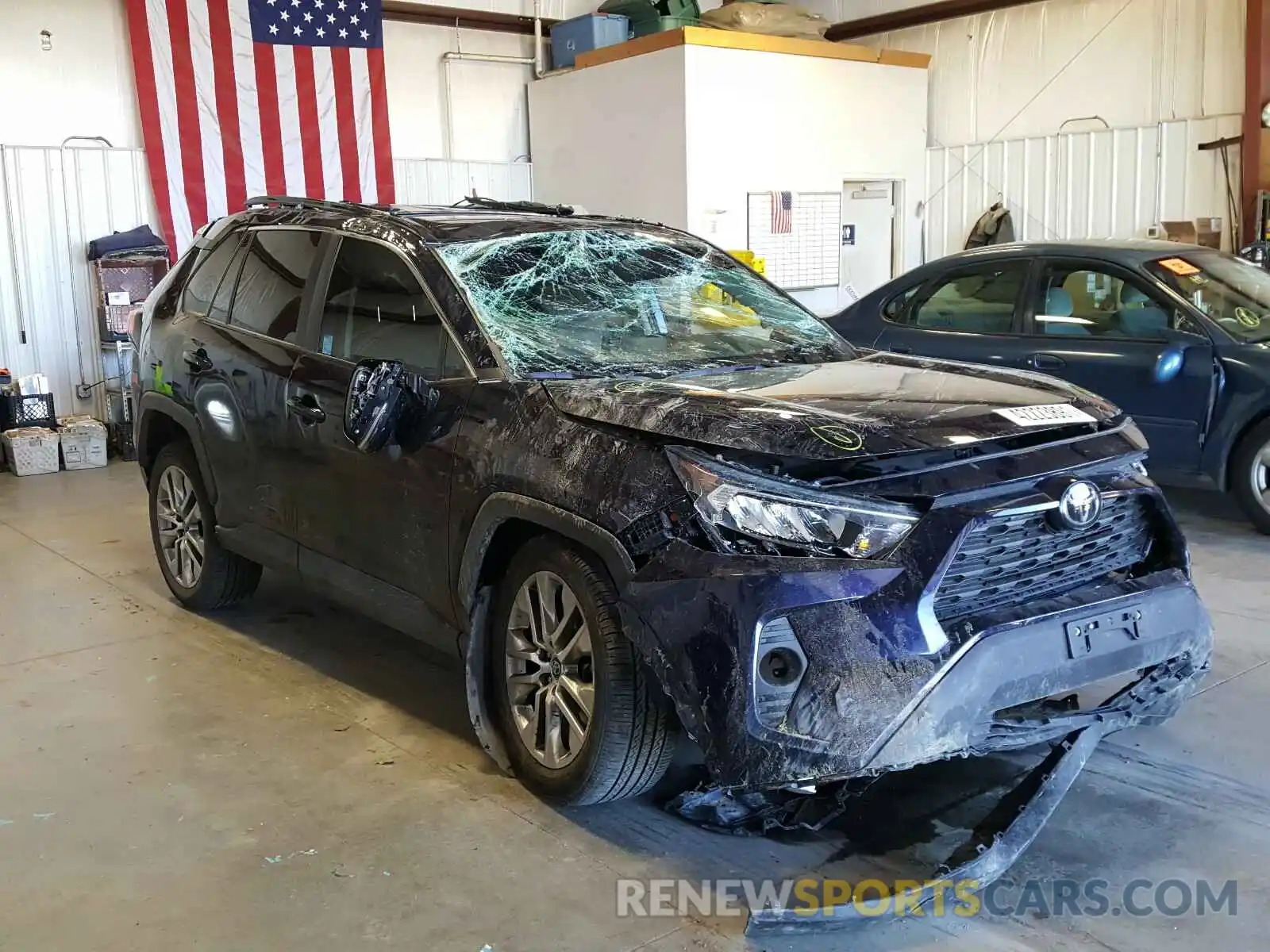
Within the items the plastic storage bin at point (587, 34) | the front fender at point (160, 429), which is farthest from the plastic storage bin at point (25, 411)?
the plastic storage bin at point (587, 34)

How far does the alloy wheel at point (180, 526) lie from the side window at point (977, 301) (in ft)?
13.6

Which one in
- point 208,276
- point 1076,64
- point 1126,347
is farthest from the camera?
point 1076,64

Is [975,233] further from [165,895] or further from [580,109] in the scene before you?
[165,895]

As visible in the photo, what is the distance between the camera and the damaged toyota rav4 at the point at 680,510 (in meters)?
2.52

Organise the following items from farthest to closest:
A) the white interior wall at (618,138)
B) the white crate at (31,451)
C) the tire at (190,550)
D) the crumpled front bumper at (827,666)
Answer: the white interior wall at (618,138), the white crate at (31,451), the tire at (190,550), the crumpled front bumper at (827,666)

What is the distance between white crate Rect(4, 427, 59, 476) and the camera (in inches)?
337

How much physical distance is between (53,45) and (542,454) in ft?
27.3

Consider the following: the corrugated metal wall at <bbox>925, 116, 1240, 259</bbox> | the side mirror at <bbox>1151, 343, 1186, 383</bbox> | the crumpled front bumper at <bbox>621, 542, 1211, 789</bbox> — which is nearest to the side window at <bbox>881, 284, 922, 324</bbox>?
the side mirror at <bbox>1151, 343, 1186, 383</bbox>

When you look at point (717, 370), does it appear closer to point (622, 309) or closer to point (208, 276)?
point (622, 309)

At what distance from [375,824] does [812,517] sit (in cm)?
143

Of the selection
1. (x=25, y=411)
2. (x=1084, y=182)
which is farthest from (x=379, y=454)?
(x=1084, y=182)

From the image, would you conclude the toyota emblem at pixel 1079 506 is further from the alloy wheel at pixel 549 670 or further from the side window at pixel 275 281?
the side window at pixel 275 281

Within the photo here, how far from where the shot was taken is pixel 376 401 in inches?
129

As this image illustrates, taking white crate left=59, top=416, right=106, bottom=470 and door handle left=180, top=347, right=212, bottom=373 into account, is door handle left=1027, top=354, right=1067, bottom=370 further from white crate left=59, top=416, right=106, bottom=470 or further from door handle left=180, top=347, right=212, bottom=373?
white crate left=59, top=416, right=106, bottom=470
